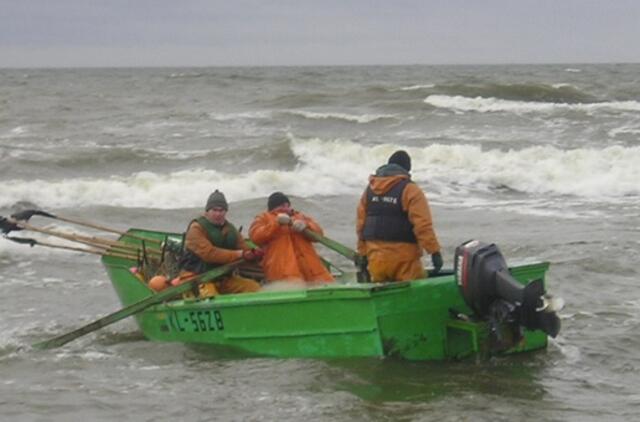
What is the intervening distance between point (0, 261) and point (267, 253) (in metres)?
6.30

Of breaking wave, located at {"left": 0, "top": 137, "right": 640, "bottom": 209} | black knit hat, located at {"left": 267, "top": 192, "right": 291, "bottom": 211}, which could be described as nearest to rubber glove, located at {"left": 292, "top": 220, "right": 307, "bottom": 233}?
black knit hat, located at {"left": 267, "top": 192, "right": 291, "bottom": 211}

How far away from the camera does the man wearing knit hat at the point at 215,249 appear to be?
30.6ft

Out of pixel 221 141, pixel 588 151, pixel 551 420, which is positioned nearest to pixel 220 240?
pixel 551 420

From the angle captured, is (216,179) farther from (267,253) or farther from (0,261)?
(267,253)

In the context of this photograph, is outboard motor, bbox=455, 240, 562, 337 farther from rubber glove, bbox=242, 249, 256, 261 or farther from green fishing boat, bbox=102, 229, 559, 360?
rubber glove, bbox=242, 249, 256, 261

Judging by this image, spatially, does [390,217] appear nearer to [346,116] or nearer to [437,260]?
[437,260]


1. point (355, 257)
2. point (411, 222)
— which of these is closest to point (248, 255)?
point (355, 257)

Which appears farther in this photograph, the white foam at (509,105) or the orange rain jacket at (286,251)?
the white foam at (509,105)

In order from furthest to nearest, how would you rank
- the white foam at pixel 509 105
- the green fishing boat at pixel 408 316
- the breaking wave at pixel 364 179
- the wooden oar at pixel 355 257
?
the white foam at pixel 509 105, the breaking wave at pixel 364 179, the wooden oar at pixel 355 257, the green fishing boat at pixel 408 316

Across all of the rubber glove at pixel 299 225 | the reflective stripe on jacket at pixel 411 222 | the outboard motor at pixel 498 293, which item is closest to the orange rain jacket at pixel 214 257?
the rubber glove at pixel 299 225

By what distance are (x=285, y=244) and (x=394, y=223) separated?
1.34 meters

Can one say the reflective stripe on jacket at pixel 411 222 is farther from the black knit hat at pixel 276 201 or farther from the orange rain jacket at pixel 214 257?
the orange rain jacket at pixel 214 257

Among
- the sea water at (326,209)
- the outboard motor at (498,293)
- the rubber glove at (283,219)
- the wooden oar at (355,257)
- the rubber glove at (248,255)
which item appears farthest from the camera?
the rubber glove at (248,255)

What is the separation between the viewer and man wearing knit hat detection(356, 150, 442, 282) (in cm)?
815
